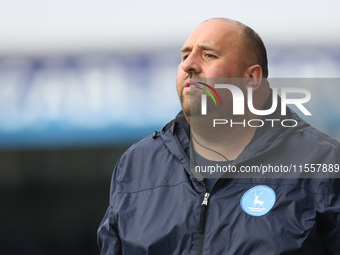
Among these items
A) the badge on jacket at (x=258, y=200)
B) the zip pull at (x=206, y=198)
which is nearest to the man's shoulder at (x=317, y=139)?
the badge on jacket at (x=258, y=200)

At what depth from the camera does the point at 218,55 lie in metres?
1.42

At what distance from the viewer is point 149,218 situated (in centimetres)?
135

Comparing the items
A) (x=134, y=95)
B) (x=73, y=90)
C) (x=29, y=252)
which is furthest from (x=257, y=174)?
(x=29, y=252)

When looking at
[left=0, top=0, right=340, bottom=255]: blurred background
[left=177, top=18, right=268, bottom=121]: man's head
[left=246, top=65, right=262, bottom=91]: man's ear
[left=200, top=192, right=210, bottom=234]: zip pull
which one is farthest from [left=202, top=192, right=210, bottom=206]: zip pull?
[left=0, top=0, right=340, bottom=255]: blurred background

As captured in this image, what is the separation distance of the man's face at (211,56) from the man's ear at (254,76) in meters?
0.03

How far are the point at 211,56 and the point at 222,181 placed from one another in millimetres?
336

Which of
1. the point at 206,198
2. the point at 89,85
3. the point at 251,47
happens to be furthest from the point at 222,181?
the point at 89,85

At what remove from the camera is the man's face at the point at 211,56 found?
1.40 m

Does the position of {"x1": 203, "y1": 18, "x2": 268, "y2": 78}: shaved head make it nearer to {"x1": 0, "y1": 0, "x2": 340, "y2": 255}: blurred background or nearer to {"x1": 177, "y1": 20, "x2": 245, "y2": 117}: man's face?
{"x1": 177, "y1": 20, "x2": 245, "y2": 117}: man's face

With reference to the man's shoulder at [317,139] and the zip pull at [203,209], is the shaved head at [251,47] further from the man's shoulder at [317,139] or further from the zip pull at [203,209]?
the zip pull at [203,209]

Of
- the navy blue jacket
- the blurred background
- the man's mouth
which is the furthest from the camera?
the blurred background

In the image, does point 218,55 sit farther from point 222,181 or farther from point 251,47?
point 222,181

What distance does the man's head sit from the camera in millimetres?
1405

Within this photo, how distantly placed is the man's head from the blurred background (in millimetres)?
806
